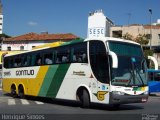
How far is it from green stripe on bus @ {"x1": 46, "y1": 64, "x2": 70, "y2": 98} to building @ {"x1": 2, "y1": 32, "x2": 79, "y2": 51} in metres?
51.9

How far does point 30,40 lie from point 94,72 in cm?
5932

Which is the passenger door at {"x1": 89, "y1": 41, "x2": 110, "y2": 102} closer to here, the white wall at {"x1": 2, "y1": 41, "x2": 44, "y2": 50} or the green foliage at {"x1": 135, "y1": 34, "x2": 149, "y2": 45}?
the green foliage at {"x1": 135, "y1": 34, "x2": 149, "y2": 45}

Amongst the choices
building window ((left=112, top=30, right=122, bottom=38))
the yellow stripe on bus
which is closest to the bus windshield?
the yellow stripe on bus

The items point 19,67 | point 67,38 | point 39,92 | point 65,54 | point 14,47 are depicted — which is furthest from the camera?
point 14,47

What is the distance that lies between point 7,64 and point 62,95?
832 cm

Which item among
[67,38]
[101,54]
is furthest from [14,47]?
[101,54]

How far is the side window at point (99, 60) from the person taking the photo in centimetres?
1737

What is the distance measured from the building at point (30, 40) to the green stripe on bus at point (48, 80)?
5095cm

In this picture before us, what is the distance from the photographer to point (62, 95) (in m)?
20.6

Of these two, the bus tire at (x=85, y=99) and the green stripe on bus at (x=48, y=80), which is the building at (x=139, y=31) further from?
the bus tire at (x=85, y=99)

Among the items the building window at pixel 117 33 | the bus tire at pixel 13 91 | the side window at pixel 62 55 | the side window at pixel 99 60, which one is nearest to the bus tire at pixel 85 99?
the side window at pixel 99 60

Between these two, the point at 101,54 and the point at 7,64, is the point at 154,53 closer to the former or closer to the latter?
the point at 7,64

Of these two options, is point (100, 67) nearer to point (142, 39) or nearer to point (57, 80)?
point (57, 80)

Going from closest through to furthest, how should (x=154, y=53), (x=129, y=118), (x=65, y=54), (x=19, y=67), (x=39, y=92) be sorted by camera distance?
(x=129, y=118)
(x=65, y=54)
(x=39, y=92)
(x=19, y=67)
(x=154, y=53)
